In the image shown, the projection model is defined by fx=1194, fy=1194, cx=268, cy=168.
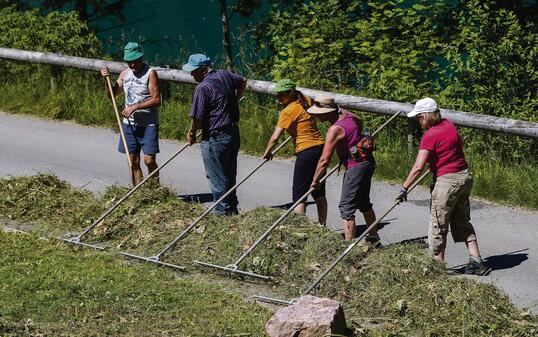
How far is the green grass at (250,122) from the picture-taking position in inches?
541

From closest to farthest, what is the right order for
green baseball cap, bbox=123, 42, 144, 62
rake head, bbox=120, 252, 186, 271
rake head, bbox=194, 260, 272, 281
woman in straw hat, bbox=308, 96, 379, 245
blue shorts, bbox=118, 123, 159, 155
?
rake head, bbox=194, 260, 272, 281 → rake head, bbox=120, 252, 186, 271 → woman in straw hat, bbox=308, 96, 379, 245 → green baseball cap, bbox=123, 42, 144, 62 → blue shorts, bbox=118, 123, 159, 155

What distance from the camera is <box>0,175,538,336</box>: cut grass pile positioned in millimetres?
9820

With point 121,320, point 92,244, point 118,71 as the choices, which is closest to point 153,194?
point 92,244

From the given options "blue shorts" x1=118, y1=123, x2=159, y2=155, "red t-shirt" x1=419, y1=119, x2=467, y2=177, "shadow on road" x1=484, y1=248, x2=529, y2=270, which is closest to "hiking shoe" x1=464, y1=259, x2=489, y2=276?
"shadow on road" x1=484, y1=248, x2=529, y2=270

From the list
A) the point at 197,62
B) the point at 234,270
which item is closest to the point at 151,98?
the point at 197,62

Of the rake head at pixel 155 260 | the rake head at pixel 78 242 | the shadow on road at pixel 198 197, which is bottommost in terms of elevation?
the shadow on road at pixel 198 197

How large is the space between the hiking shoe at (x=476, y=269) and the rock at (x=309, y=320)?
2113 millimetres

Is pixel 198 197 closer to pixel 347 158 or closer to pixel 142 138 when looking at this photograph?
pixel 142 138

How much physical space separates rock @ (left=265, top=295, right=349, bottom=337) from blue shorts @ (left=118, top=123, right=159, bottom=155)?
14.7ft

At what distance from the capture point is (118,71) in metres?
16.8

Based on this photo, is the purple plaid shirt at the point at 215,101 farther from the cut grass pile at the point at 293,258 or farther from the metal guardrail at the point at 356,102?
the metal guardrail at the point at 356,102

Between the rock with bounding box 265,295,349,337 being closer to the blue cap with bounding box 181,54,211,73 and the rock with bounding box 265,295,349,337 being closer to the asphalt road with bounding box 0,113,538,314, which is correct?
the asphalt road with bounding box 0,113,538,314

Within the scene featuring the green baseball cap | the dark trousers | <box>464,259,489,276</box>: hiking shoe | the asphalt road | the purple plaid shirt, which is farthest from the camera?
the green baseball cap

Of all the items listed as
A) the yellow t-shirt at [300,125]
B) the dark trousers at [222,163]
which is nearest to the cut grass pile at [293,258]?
the dark trousers at [222,163]
